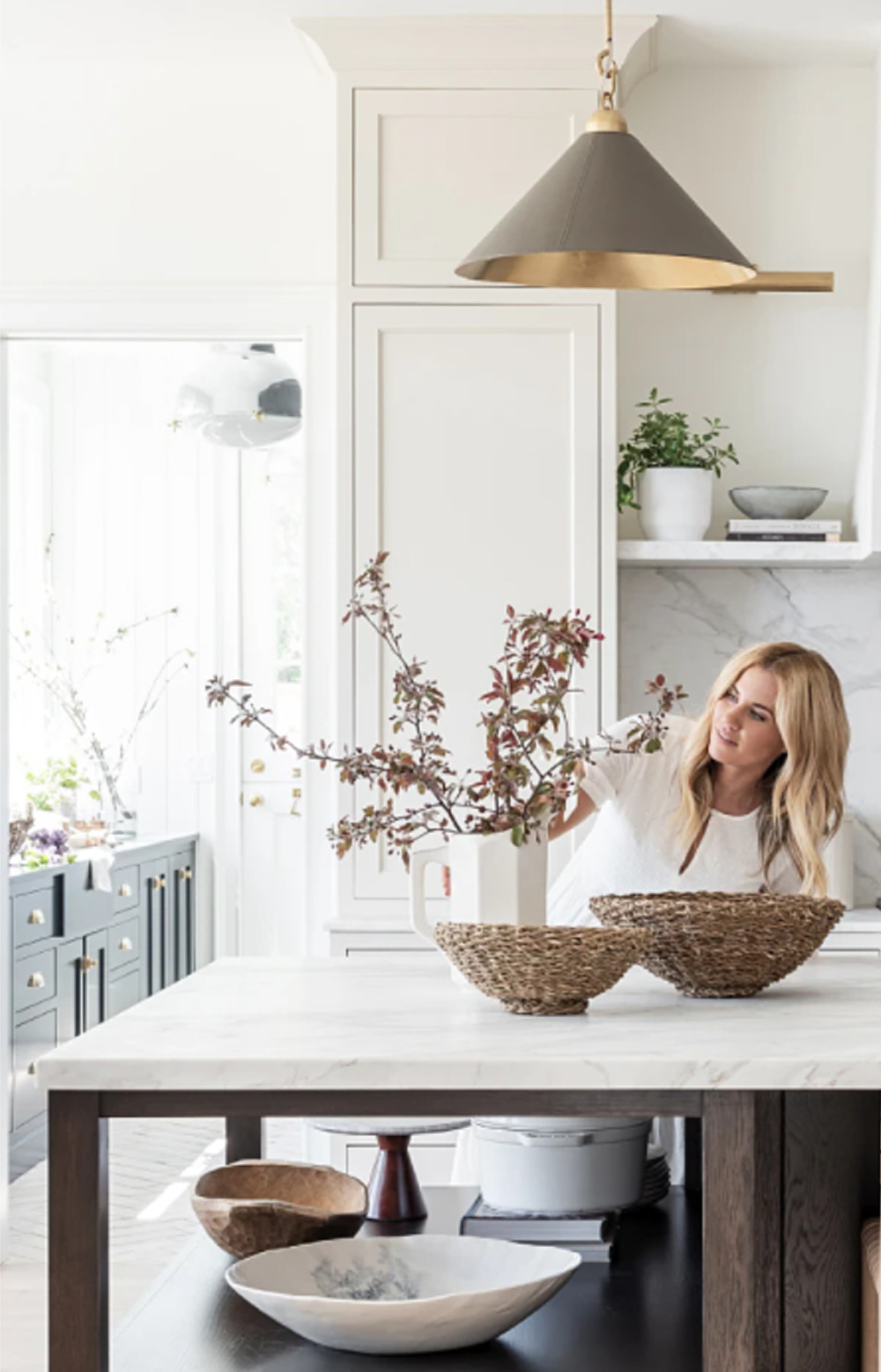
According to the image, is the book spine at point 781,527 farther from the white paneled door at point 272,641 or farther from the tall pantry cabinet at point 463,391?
the white paneled door at point 272,641

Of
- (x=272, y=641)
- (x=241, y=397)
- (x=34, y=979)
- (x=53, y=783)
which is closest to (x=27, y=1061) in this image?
(x=34, y=979)

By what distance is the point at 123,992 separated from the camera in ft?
19.6

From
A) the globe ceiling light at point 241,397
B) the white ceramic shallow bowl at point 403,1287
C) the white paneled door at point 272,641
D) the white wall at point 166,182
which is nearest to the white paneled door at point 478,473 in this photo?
the white wall at point 166,182

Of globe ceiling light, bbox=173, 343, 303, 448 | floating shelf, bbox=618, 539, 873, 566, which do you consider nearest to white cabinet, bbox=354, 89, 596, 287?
floating shelf, bbox=618, 539, 873, 566

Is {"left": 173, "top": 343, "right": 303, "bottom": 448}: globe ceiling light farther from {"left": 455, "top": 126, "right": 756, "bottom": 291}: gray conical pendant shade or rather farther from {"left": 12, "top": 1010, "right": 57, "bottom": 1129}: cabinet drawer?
{"left": 455, "top": 126, "right": 756, "bottom": 291}: gray conical pendant shade

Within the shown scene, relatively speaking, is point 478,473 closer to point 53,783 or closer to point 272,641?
point 53,783

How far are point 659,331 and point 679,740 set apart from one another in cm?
165

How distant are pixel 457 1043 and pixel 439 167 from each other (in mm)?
2737

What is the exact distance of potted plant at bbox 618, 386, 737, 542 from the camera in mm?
3959

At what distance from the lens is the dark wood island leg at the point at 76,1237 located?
59.0 inches

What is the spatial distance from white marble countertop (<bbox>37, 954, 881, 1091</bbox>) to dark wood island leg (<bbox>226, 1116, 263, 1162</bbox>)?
14.8 inches

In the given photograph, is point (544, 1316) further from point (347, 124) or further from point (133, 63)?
point (133, 63)

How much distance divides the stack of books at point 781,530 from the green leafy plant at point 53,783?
2.87 m

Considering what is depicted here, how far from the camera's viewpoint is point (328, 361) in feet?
13.6
